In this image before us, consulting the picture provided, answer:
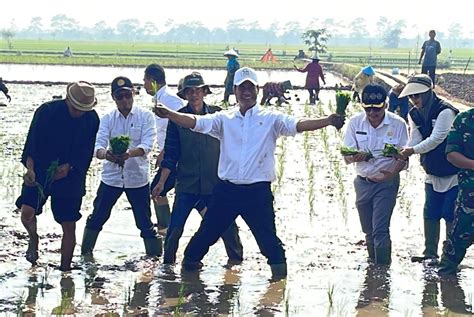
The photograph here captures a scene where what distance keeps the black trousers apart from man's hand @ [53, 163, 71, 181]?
3.47ft

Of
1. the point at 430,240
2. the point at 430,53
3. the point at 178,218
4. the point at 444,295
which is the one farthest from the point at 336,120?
the point at 430,53

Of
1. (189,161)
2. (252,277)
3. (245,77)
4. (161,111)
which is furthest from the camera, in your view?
(189,161)

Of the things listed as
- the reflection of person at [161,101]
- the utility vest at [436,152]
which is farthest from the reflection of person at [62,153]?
the utility vest at [436,152]

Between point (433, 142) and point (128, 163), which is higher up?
point (433, 142)

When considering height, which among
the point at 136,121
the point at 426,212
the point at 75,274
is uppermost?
the point at 136,121

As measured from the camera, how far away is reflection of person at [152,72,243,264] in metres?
7.07

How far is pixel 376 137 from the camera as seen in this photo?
7.11 meters

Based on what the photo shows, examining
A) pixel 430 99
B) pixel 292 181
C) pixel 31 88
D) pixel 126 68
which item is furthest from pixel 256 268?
pixel 126 68

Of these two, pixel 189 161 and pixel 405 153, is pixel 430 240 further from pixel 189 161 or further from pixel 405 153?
pixel 189 161

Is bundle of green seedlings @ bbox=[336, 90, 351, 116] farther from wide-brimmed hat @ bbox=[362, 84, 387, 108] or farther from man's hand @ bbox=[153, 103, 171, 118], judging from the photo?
man's hand @ bbox=[153, 103, 171, 118]

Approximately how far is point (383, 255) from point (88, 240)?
2386 mm

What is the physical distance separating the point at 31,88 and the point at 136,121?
19947mm

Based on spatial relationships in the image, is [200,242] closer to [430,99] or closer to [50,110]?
[50,110]

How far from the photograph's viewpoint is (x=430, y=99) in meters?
7.21
